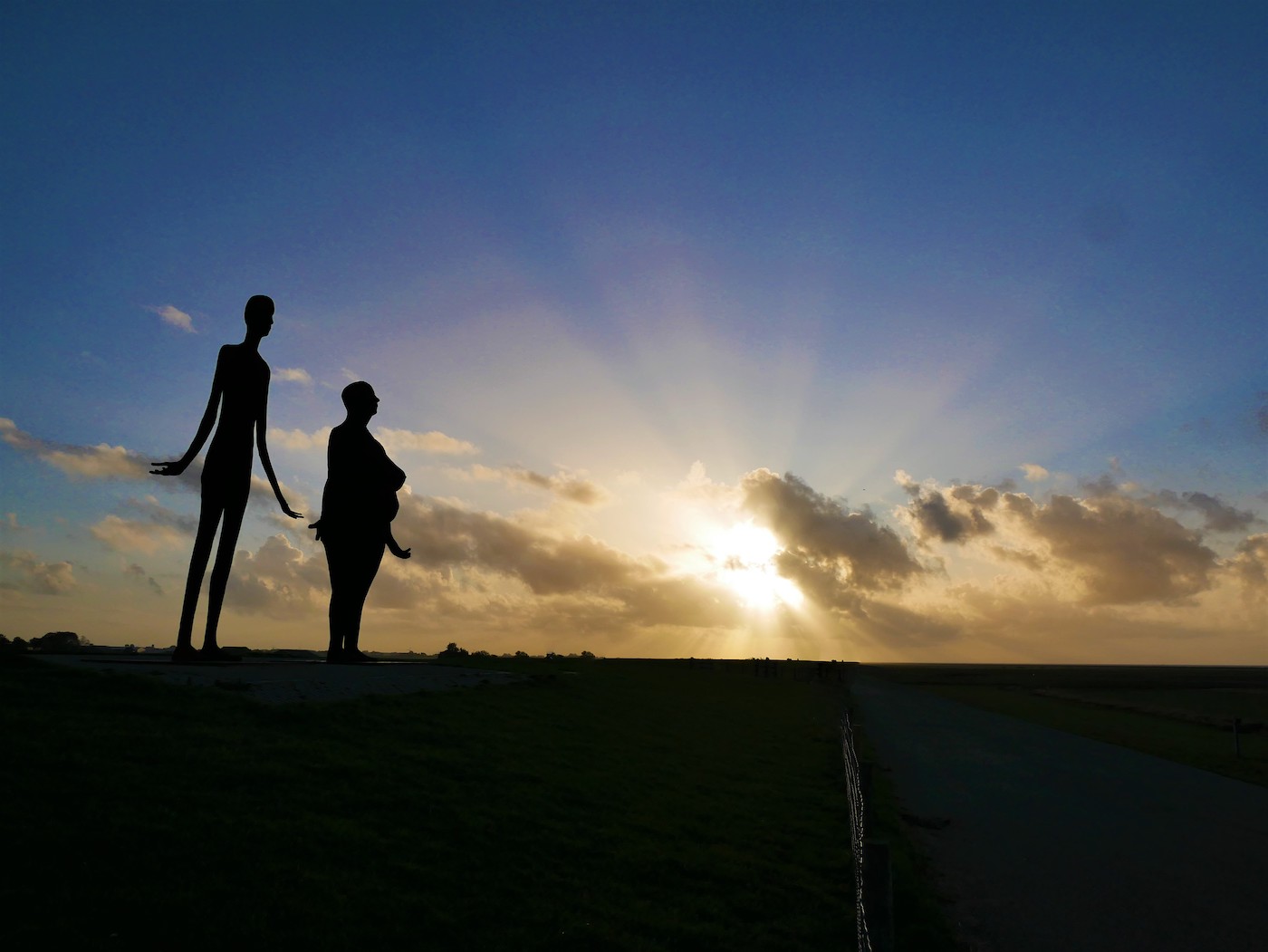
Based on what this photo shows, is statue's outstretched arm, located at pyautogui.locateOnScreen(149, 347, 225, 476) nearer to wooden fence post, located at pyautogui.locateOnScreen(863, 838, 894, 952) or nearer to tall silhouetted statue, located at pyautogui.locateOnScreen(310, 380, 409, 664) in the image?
tall silhouetted statue, located at pyautogui.locateOnScreen(310, 380, 409, 664)

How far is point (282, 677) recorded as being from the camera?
45.0 feet

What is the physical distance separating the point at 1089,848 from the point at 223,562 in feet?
49.4

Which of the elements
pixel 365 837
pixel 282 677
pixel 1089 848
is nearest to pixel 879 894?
pixel 365 837

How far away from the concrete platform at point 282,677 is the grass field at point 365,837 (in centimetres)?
54

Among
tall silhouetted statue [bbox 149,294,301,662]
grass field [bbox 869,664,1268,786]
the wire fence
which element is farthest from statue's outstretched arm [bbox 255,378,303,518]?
grass field [bbox 869,664,1268,786]

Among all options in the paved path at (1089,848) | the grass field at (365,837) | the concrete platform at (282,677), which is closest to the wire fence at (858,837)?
the grass field at (365,837)

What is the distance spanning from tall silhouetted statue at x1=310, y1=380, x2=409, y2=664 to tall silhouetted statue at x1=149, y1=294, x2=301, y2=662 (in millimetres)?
2440

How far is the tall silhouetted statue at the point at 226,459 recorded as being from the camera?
1383 cm

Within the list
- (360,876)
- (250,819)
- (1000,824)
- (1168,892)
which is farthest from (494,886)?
(1000,824)

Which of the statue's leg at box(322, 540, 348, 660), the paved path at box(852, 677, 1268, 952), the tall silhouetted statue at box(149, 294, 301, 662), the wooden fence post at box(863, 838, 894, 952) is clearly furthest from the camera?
the statue's leg at box(322, 540, 348, 660)

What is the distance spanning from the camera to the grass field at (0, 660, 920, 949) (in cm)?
662

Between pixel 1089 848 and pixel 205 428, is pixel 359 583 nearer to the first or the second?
pixel 205 428

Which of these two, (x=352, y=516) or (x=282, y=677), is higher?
(x=352, y=516)

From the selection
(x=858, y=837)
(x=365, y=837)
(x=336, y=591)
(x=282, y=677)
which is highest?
(x=336, y=591)
